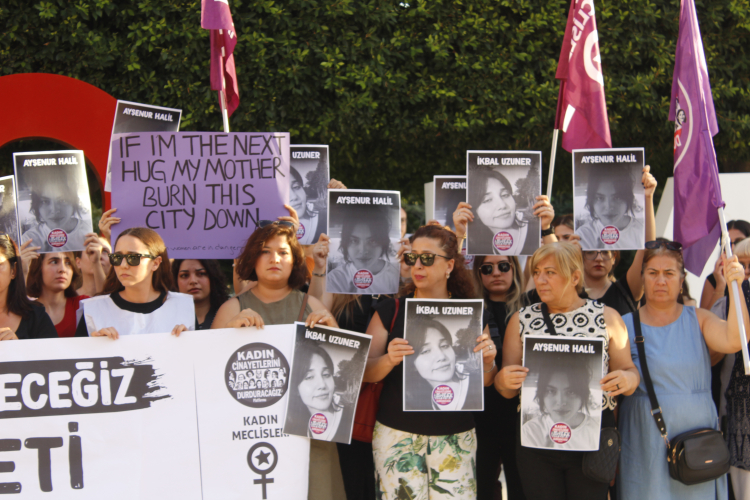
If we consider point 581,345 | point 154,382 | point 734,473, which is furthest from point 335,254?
point 734,473

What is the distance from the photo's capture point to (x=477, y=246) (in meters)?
4.21

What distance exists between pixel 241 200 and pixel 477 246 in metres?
1.49

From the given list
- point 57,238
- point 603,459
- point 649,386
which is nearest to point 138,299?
point 57,238

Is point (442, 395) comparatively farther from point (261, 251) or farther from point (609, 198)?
point (609, 198)

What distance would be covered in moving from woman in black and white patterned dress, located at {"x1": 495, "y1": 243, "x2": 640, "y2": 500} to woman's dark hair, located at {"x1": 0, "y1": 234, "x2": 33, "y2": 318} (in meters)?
2.45

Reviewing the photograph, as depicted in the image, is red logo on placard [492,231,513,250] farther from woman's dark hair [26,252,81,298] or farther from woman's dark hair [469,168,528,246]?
woman's dark hair [26,252,81,298]

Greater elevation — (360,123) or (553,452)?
(360,123)

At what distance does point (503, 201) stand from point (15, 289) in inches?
110

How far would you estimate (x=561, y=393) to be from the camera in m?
3.32

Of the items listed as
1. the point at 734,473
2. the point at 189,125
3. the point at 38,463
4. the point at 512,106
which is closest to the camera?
the point at 38,463

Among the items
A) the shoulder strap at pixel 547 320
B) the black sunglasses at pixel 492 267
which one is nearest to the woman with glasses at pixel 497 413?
the black sunglasses at pixel 492 267

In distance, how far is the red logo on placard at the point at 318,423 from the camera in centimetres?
340

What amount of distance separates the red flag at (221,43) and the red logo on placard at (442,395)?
2.70 m

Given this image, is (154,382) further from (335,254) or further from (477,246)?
(477,246)
